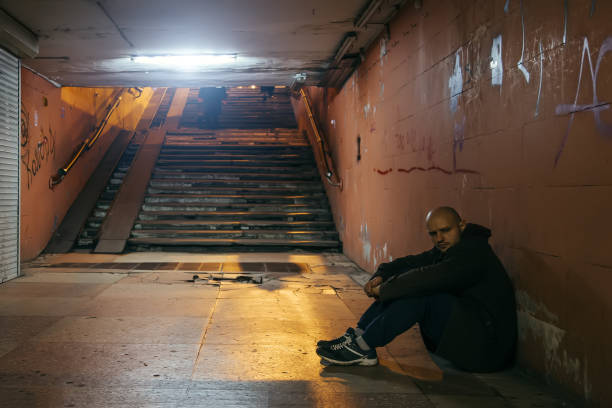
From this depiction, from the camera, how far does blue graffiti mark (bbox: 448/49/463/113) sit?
3.86m

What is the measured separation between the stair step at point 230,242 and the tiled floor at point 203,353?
2.65 meters

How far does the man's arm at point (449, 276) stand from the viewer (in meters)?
2.82

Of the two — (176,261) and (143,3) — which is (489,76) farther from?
(176,261)

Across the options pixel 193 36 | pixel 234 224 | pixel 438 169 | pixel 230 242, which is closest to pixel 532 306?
pixel 438 169

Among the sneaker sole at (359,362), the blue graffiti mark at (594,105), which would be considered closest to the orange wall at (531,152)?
the blue graffiti mark at (594,105)

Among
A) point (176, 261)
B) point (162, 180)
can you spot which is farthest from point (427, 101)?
point (162, 180)

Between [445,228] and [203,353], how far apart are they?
1.80 meters

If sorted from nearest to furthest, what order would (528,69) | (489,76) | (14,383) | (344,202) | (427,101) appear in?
1. (14,383)
2. (528,69)
3. (489,76)
4. (427,101)
5. (344,202)

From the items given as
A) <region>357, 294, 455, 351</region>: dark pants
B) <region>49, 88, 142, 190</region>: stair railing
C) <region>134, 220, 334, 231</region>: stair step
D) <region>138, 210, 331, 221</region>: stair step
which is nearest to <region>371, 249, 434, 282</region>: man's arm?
<region>357, 294, 455, 351</region>: dark pants

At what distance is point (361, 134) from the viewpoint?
723 cm

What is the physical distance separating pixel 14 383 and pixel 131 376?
1.99 ft

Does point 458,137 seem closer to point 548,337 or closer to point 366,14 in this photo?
point 548,337

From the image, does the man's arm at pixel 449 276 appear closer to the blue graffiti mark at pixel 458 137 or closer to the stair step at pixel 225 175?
the blue graffiti mark at pixel 458 137

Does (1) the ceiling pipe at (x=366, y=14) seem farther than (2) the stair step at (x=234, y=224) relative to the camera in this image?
No
